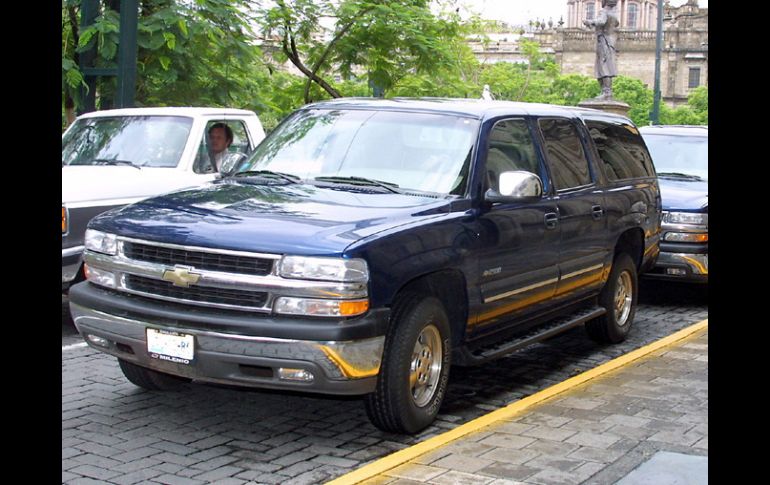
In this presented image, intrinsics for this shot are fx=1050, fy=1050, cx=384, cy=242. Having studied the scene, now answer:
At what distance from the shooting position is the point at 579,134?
813cm

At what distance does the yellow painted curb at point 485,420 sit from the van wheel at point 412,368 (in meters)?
0.19

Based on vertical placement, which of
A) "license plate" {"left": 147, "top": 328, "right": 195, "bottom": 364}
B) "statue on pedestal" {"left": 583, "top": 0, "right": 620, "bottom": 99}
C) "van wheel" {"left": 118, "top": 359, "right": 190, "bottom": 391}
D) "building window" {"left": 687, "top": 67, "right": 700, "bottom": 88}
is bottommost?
"van wheel" {"left": 118, "top": 359, "right": 190, "bottom": 391}

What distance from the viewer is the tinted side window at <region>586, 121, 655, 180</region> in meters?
8.50

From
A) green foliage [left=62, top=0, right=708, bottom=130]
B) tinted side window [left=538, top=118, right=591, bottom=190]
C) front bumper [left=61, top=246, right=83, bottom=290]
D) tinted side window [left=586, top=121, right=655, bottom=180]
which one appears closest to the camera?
tinted side window [left=538, top=118, right=591, bottom=190]

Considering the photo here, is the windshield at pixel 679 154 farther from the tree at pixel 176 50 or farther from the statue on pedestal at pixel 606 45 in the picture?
the statue on pedestal at pixel 606 45

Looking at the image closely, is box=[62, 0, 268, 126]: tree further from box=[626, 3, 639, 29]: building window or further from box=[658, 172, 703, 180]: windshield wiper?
box=[626, 3, 639, 29]: building window

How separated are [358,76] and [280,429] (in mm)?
14495

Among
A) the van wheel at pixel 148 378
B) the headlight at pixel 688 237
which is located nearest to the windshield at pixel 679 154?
the headlight at pixel 688 237

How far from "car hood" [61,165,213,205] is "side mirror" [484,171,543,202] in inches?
149

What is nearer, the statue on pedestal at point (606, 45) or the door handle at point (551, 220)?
the door handle at point (551, 220)

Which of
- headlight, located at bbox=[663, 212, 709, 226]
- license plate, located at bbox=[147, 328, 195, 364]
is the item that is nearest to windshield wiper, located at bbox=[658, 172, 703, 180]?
headlight, located at bbox=[663, 212, 709, 226]

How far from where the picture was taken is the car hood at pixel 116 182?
877 centimetres
